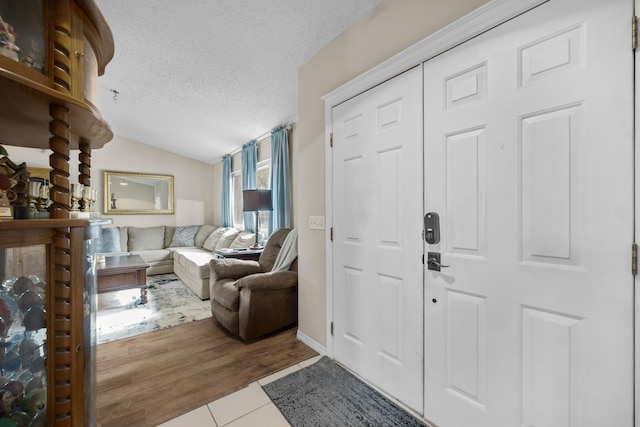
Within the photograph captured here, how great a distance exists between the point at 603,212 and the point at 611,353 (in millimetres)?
492

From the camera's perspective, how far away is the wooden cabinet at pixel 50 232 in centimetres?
66

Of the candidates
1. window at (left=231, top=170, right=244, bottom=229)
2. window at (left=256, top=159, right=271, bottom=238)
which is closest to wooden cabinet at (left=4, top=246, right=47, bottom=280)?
window at (left=256, top=159, right=271, bottom=238)

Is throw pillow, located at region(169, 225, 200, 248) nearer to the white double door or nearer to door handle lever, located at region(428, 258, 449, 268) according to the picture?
the white double door

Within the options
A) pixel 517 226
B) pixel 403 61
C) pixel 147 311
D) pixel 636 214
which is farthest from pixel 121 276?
pixel 636 214

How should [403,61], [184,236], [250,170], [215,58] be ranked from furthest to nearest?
[184,236], [250,170], [215,58], [403,61]

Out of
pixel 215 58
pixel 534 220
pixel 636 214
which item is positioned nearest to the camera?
pixel 636 214

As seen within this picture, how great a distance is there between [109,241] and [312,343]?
442 cm

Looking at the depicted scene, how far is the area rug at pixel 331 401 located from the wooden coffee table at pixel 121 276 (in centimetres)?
249

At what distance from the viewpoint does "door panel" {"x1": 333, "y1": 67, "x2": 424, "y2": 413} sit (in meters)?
1.50

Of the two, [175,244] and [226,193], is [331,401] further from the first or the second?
[175,244]

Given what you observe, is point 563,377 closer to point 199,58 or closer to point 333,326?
point 333,326

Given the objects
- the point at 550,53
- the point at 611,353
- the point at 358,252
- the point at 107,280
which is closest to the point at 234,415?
the point at 358,252

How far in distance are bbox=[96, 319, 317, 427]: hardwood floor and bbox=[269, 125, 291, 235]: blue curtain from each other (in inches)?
61.9

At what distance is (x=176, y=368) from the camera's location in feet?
6.51
